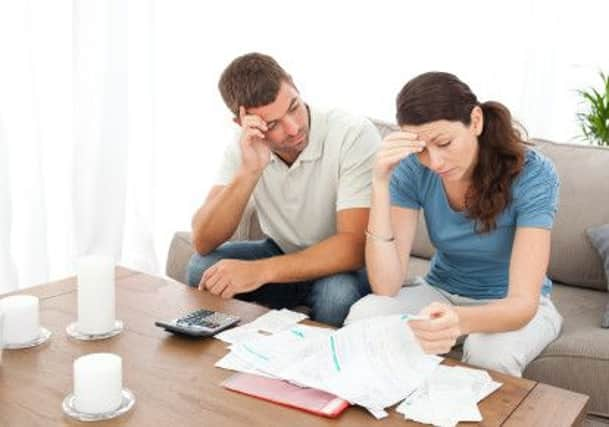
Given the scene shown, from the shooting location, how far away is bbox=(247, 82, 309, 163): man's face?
1.86m

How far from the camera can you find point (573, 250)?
216cm

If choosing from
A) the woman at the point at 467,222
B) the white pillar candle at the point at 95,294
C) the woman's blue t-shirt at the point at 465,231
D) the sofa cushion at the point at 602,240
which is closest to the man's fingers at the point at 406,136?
the woman at the point at 467,222

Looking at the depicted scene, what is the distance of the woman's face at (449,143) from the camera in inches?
62.8

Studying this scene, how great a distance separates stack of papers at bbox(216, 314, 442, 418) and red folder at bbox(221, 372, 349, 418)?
0.01 meters

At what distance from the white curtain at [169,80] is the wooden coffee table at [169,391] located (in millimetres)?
1205

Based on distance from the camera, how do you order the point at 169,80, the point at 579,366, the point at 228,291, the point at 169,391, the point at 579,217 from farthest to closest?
1. the point at 169,80
2. the point at 579,217
3. the point at 228,291
4. the point at 579,366
5. the point at 169,391

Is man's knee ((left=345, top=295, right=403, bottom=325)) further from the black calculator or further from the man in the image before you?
the black calculator

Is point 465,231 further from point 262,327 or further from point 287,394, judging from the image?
point 287,394

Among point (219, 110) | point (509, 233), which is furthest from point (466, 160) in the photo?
point (219, 110)

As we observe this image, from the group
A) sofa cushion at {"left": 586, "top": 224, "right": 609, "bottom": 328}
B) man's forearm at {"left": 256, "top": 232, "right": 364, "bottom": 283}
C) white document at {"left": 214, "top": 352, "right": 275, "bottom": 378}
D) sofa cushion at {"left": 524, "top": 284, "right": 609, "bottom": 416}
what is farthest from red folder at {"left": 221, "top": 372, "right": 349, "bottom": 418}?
sofa cushion at {"left": 586, "top": 224, "right": 609, "bottom": 328}

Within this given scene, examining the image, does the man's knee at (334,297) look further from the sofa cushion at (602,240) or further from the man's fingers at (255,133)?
the sofa cushion at (602,240)

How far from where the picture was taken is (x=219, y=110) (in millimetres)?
3328

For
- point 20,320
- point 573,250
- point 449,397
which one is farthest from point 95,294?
point 573,250

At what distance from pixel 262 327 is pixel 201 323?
0.12 metres
